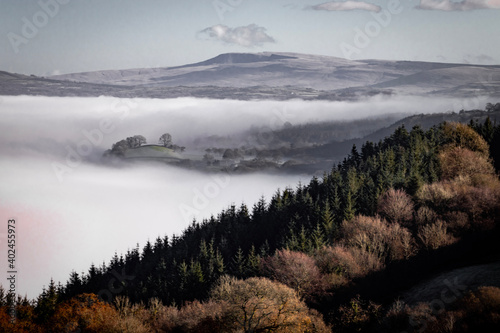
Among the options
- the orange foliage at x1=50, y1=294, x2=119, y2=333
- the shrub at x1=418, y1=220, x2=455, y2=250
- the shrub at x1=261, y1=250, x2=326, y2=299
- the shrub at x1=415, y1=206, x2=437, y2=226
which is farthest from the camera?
the shrub at x1=415, y1=206, x2=437, y2=226

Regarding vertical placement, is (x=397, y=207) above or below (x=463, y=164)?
below

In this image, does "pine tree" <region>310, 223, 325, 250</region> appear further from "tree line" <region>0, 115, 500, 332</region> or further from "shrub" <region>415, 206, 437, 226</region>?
"shrub" <region>415, 206, 437, 226</region>

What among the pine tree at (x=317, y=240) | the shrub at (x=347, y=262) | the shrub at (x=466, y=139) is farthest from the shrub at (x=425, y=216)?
the shrub at (x=466, y=139)

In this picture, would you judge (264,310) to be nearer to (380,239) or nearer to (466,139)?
(380,239)

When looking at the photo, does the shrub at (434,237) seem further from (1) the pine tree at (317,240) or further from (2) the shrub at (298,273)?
(2) the shrub at (298,273)

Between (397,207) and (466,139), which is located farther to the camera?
(466,139)

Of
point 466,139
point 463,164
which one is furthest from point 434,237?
point 466,139

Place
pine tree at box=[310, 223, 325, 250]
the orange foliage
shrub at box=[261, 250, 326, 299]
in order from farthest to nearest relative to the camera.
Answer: pine tree at box=[310, 223, 325, 250], shrub at box=[261, 250, 326, 299], the orange foliage

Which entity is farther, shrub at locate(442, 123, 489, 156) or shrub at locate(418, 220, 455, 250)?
shrub at locate(442, 123, 489, 156)

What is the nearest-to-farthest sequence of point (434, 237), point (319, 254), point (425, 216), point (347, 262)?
point (347, 262) < point (319, 254) < point (434, 237) < point (425, 216)

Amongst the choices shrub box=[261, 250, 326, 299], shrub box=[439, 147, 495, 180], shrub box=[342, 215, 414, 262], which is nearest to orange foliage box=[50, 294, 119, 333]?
shrub box=[261, 250, 326, 299]

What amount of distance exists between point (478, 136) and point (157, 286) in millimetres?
101578

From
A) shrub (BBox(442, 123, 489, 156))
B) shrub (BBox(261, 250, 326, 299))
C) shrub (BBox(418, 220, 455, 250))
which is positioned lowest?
shrub (BBox(261, 250, 326, 299))

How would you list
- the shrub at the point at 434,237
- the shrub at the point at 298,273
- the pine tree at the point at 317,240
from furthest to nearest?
the pine tree at the point at 317,240 → the shrub at the point at 434,237 → the shrub at the point at 298,273
